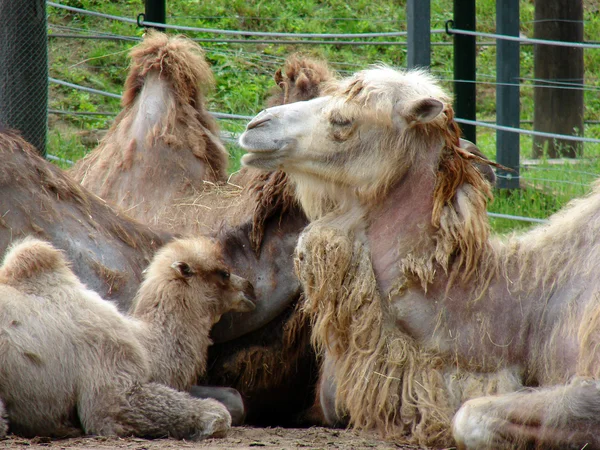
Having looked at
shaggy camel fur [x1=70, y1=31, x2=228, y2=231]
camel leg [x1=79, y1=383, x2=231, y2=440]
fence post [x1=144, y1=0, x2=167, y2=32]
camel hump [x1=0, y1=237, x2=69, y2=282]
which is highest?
fence post [x1=144, y1=0, x2=167, y2=32]

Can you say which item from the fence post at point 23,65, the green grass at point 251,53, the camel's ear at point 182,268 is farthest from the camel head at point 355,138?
the green grass at point 251,53

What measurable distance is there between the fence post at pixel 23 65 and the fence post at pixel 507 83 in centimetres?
346

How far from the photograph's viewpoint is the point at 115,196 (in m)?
6.08

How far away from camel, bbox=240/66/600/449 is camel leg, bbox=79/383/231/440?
22.8 inches

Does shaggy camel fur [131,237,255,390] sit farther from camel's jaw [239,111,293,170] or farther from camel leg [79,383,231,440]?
camel's jaw [239,111,293,170]

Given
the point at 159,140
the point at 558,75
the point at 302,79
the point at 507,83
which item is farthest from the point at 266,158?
the point at 558,75

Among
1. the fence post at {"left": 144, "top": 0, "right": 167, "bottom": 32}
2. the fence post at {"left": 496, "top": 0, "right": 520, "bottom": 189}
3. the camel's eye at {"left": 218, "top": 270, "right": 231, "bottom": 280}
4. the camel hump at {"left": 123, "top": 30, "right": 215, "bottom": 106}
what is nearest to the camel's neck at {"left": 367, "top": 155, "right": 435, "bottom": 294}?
the camel's eye at {"left": 218, "top": 270, "right": 231, "bottom": 280}

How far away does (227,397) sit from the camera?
180 inches

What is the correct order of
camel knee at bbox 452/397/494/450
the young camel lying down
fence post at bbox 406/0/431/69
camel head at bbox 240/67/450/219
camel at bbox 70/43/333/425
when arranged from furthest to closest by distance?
fence post at bbox 406/0/431/69
camel at bbox 70/43/333/425
camel head at bbox 240/67/450/219
the young camel lying down
camel knee at bbox 452/397/494/450

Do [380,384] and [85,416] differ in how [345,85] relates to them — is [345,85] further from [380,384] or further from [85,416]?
[85,416]

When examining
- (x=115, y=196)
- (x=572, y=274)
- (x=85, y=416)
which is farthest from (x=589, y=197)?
(x=115, y=196)

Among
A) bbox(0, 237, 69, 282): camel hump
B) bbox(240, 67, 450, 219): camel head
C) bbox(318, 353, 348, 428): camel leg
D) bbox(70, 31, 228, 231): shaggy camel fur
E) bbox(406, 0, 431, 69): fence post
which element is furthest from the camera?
bbox(406, 0, 431, 69): fence post

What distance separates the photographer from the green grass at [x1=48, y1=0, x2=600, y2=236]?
11.1 m

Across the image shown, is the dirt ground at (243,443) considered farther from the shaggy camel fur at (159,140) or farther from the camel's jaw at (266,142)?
the shaggy camel fur at (159,140)
